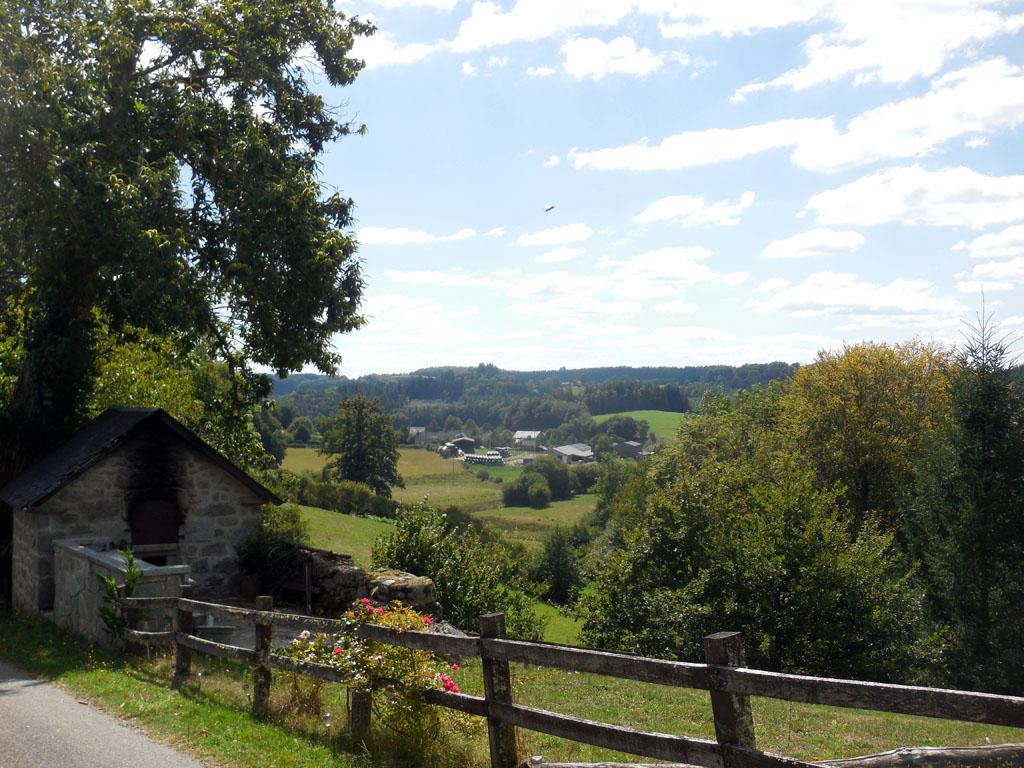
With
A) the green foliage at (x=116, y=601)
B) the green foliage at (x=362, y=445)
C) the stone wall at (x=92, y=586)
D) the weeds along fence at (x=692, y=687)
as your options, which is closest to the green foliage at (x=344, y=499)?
the green foliage at (x=362, y=445)

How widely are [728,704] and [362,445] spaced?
71.3 meters

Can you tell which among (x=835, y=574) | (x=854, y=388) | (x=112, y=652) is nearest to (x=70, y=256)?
(x=112, y=652)

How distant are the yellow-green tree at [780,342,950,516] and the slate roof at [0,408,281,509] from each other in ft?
87.7

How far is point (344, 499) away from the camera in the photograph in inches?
2325

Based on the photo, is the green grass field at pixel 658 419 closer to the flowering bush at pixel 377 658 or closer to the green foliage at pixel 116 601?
the green foliage at pixel 116 601

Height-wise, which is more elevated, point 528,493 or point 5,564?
point 5,564

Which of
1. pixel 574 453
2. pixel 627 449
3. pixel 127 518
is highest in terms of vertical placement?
pixel 127 518

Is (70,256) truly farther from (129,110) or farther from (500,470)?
(500,470)

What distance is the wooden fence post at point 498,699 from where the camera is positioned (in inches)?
256

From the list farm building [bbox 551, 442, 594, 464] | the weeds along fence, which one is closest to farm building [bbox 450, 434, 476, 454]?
farm building [bbox 551, 442, 594, 464]

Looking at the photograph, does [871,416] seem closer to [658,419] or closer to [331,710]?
[331,710]

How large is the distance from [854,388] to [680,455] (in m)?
11.8

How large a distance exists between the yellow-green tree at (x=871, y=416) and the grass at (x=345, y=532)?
787 inches

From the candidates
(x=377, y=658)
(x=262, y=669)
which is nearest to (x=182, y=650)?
(x=262, y=669)
